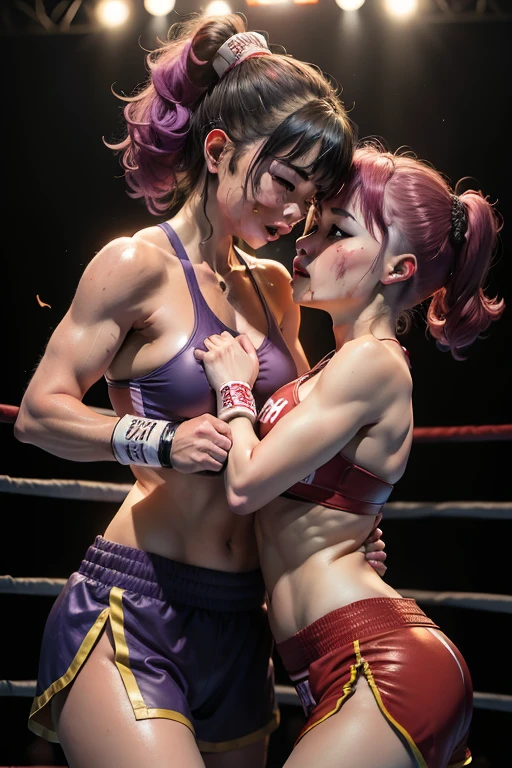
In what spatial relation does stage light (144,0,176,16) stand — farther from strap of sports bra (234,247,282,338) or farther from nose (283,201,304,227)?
nose (283,201,304,227)

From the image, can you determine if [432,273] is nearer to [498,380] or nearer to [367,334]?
[367,334]

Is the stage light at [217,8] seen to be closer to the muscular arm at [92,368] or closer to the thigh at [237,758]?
the muscular arm at [92,368]

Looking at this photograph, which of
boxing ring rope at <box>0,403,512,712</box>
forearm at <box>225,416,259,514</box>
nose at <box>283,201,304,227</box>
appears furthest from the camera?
boxing ring rope at <box>0,403,512,712</box>

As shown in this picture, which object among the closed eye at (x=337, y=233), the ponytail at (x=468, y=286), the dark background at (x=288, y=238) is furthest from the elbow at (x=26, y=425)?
the dark background at (x=288, y=238)

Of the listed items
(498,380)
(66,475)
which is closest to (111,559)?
(66,475)

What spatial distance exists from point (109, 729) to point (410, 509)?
1234 millimetres

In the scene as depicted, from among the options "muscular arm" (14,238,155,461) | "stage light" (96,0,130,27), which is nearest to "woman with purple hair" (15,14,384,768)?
"muscular arm" (14,238,155,461)

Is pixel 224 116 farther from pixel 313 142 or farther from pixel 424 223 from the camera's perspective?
pixel 424 223

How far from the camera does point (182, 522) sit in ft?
5.60

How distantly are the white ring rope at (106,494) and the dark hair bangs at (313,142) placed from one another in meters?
1.06

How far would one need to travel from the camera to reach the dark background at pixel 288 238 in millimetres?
3102

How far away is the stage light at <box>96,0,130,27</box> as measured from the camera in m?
3.11

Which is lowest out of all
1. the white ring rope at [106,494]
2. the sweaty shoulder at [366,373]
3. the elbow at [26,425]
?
the white ring rope at [106,494]

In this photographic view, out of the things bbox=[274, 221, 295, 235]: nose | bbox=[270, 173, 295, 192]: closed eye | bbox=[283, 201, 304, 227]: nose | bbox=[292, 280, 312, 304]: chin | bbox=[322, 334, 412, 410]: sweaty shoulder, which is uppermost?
bbox=[270, 173, 295, 192]: closed eye
